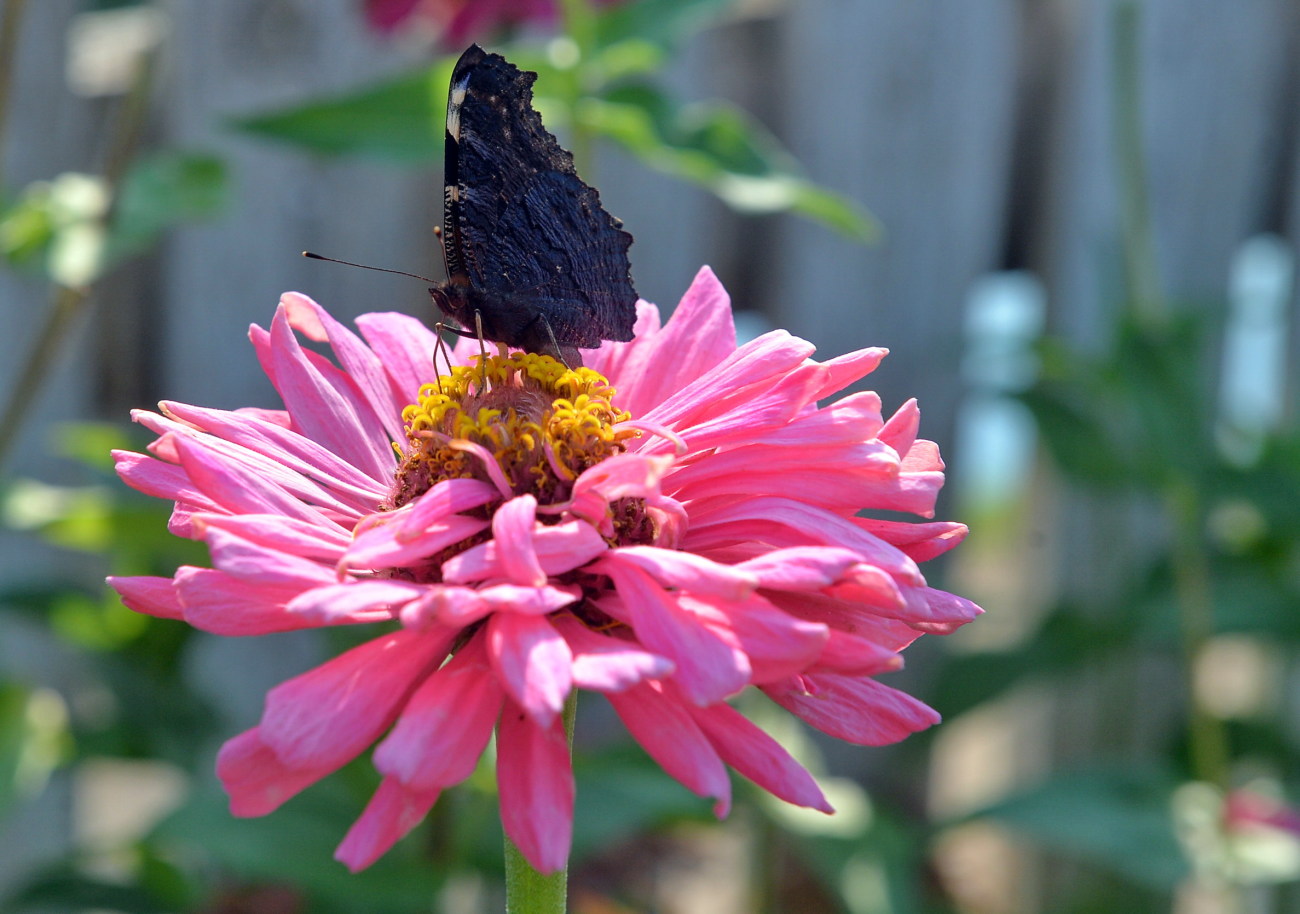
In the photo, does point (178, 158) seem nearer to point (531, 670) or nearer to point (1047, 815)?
point (531, 670)

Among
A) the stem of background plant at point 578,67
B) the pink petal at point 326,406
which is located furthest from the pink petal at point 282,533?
the stem of background plant at point 578,67

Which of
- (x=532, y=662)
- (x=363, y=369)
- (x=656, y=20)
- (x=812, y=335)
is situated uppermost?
(x=656, y=20)

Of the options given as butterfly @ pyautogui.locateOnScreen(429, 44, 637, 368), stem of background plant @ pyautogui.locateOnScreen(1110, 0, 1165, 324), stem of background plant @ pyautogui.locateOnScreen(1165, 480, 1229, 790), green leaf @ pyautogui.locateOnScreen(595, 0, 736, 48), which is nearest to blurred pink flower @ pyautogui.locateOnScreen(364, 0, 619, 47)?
green leaf @ pyautogui.locateOnScreen(595, 0, 736, 48)

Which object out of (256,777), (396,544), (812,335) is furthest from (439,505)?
(812,335)

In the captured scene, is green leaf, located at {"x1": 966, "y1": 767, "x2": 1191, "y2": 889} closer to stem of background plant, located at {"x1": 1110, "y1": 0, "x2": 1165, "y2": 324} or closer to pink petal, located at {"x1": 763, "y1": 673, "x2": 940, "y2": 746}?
stem of background plant, located at {"x1": 1110, "y1": 0, "x2": 1165, "y2": 324}

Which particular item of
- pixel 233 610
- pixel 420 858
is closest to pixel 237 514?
pixel 233 610

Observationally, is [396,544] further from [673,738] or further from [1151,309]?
[1151,309]
